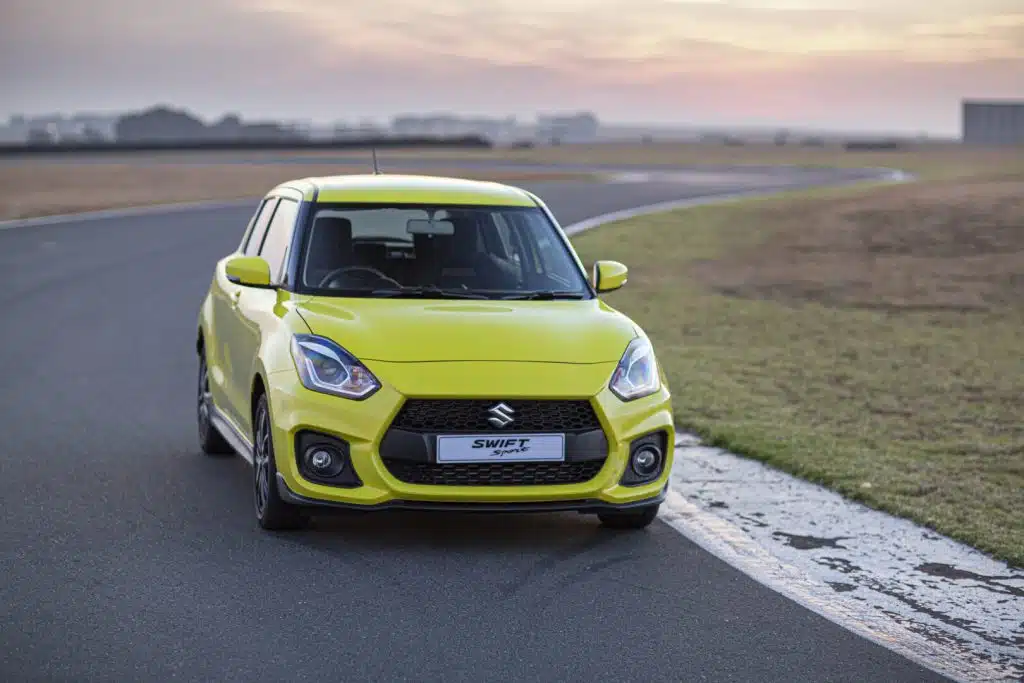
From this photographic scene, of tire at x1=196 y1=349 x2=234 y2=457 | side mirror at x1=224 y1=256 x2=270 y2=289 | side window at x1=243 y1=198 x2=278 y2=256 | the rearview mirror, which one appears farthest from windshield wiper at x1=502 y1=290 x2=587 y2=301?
tire at x1=196 y1=349 x2=234 y2=457

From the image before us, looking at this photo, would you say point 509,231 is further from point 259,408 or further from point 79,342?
point 79,342

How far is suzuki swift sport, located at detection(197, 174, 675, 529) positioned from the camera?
7.15 metres

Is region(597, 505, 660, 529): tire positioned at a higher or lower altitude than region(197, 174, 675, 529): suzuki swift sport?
→ lower

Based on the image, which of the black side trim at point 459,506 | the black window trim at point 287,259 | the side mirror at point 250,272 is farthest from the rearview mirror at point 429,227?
the black side trim at point 459,506

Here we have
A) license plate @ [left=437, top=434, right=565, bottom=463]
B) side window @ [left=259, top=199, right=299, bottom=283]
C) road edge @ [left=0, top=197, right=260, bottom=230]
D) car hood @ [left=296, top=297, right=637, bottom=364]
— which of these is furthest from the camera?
road edge @ [left=0, top=197, right=260, bottom=230]

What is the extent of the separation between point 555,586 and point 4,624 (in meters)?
2.12

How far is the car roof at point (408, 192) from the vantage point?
869 cm

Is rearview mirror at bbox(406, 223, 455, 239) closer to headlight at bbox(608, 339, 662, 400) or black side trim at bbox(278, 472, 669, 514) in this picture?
headlight at bbox(608, 339, 662, 400)

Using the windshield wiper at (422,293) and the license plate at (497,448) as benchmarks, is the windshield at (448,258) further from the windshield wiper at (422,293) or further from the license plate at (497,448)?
the license plate at (497,448)

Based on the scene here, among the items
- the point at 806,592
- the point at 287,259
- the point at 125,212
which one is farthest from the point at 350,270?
the point at 125,212

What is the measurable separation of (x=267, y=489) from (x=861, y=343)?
9550 millimetres

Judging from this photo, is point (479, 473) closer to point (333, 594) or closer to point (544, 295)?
point (333, 594)

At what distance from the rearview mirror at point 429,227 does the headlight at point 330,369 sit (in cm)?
144

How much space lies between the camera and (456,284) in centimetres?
851
